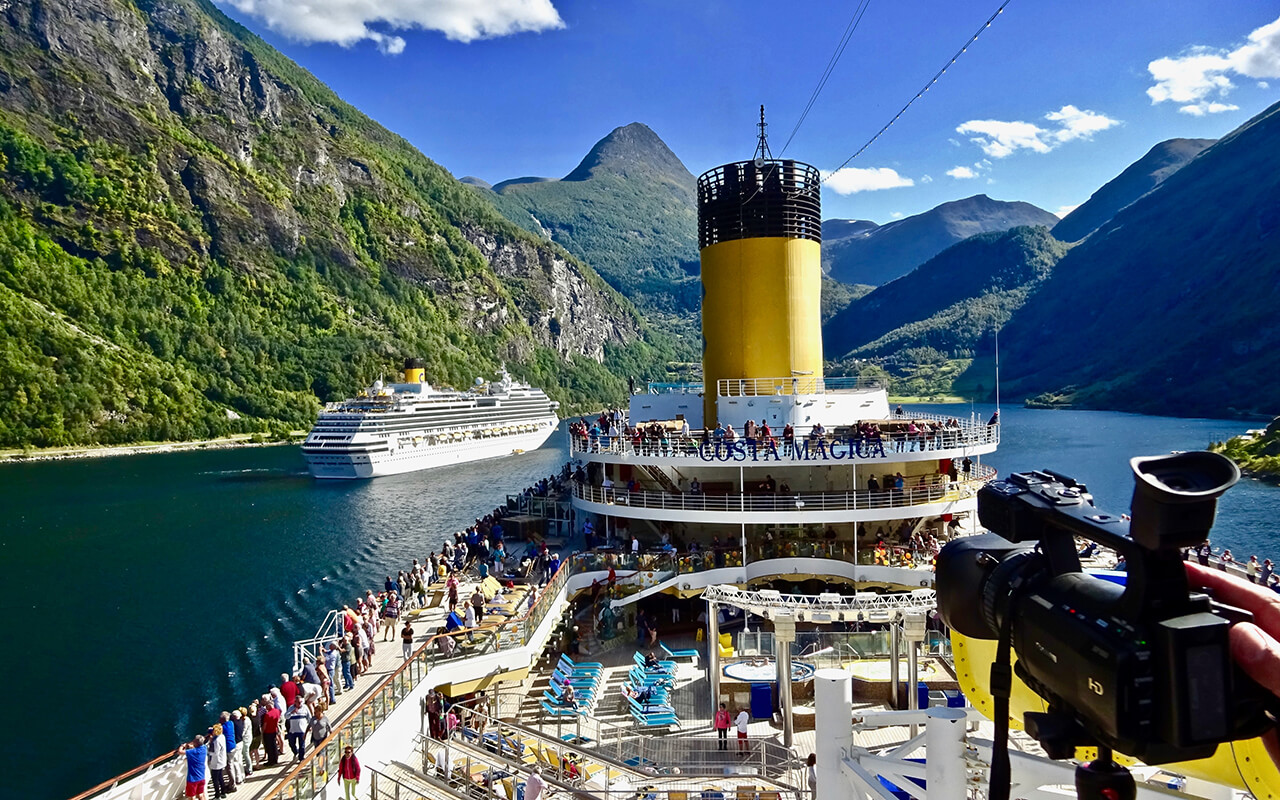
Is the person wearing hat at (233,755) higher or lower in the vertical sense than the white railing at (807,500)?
lower

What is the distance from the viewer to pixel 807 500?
18.9 m

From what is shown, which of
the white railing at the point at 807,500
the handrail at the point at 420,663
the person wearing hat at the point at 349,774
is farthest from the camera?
the white railing at the point at 807,500

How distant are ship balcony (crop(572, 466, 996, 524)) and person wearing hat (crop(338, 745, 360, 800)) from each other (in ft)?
32.0

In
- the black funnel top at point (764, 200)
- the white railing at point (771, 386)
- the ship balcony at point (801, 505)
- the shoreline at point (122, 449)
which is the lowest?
the shoreline at point (122, 449)

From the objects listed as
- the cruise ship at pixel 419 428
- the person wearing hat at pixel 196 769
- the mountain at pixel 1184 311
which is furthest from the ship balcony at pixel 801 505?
the mountain at pixel 1184 311

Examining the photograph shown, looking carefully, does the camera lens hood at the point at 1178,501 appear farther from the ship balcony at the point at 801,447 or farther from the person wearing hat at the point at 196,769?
the ship balcony at the point at 801,447

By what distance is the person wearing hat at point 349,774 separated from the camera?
10.5 meters

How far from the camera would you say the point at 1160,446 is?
2662 inches

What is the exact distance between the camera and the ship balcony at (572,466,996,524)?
60.5 feet

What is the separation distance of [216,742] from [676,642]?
1014 centimetres

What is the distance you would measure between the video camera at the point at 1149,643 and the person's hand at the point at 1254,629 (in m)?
0.04

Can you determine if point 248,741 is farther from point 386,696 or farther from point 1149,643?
point 1149,643

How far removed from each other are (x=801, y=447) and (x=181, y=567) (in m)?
27.9

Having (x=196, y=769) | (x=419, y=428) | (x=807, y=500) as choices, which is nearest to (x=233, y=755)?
(x=196, y=769)
